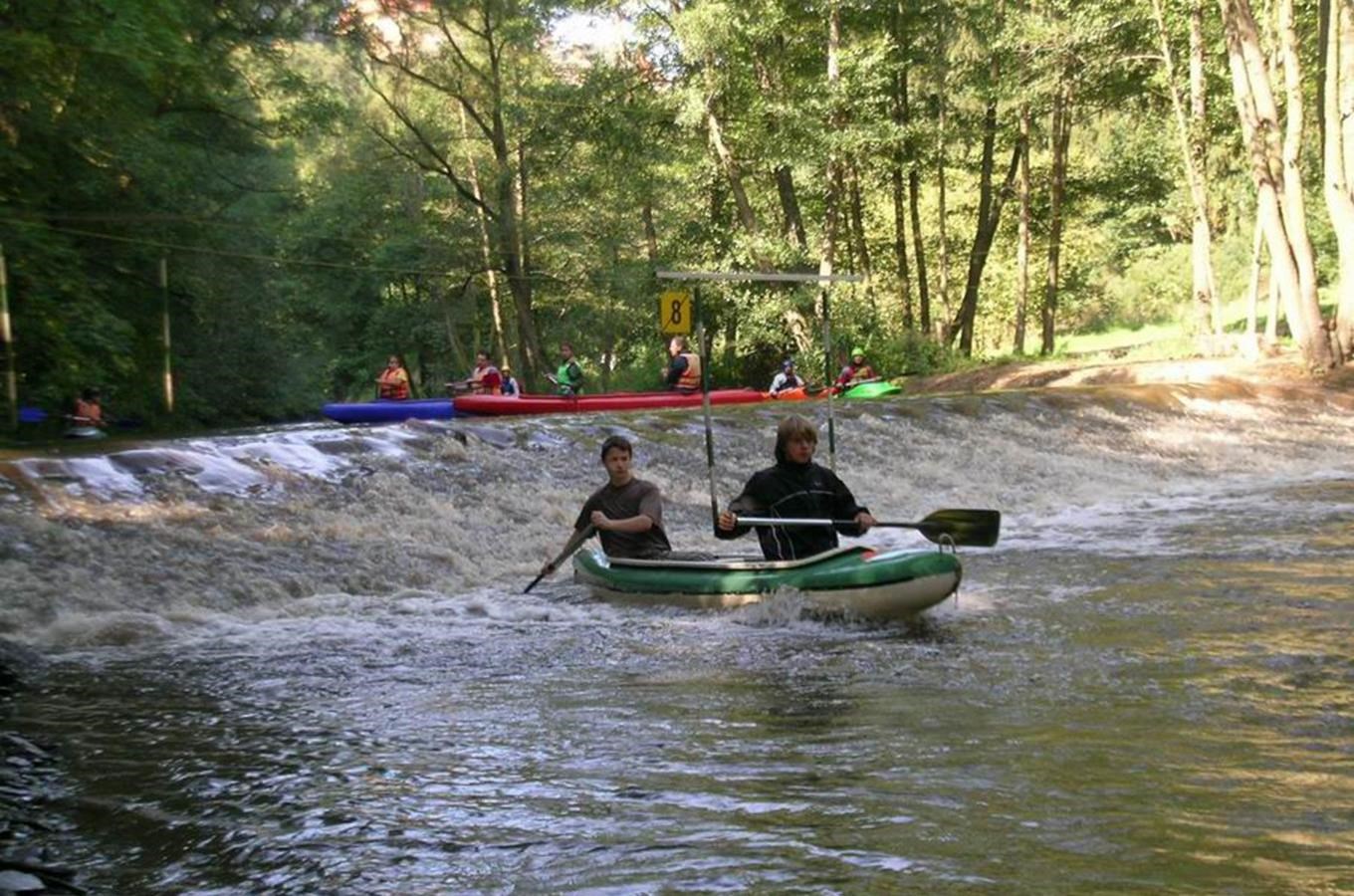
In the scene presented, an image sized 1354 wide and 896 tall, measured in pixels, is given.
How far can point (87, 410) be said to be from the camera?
18.2 m

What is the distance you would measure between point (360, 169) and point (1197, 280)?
68.8 ft

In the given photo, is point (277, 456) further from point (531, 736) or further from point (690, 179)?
point (690, 179)

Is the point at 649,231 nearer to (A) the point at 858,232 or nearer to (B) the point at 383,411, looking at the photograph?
(A) the point at 858,232

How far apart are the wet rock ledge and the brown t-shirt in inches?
150

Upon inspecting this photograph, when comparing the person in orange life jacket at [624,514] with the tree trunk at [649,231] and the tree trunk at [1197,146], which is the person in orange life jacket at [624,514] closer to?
the tree trunk at [1197,146]

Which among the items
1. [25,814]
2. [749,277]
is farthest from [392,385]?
[25,814]

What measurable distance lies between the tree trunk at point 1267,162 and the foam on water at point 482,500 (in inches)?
143

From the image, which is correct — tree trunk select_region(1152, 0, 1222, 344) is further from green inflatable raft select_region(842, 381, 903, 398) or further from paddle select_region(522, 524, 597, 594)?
paddle select_region(522, 524, 597, 594)

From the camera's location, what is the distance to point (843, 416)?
55.2 ft

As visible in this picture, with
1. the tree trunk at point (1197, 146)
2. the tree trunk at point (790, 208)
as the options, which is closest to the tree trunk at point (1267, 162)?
the tree trunk at point (1197, 146)

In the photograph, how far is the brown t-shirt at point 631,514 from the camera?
8742mm

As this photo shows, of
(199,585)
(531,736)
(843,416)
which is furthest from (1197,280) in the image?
(531,736)

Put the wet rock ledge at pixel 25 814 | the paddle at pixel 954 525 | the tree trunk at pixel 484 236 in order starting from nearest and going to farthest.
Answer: the wet rock ledge at pixel 25 814 → the paddle at pixel 954 525 → the tree trunk at pixel 484 236

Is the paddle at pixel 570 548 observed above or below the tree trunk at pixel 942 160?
below
